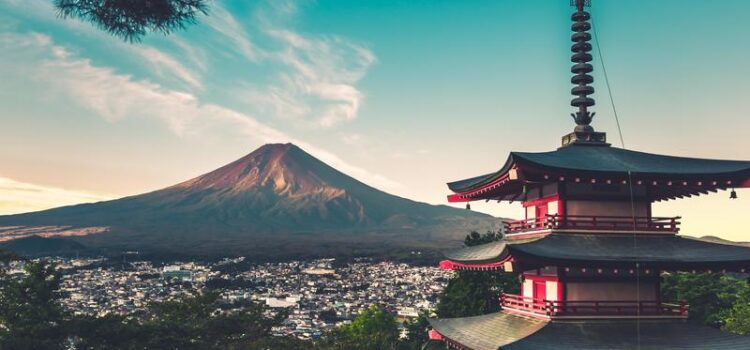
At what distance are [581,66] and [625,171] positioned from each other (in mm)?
4988

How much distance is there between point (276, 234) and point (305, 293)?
37947 millimetres

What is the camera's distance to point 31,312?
97.1 feet

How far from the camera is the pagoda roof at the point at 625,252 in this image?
17594 mm

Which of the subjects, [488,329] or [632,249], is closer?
[632,249]

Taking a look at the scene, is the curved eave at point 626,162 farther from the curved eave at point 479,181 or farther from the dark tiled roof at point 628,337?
the dark tiled roof at point 628,337

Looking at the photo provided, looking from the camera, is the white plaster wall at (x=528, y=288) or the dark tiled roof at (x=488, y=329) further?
the white plaster wall at (x=528, y=288)

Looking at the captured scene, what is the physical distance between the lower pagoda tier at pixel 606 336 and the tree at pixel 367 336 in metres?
24.6

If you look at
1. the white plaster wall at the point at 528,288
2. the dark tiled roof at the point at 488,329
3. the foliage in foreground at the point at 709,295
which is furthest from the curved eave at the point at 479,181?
the foliage in foreground at the point at 709,295

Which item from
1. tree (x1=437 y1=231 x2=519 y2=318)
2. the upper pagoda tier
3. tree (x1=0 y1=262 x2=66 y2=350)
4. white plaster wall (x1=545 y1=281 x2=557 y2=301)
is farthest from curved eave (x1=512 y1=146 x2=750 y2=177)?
tree (x1=437 y1=231 x2=519 y2=318)

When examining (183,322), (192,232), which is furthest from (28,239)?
(183,322)

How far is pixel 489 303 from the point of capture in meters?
46.1

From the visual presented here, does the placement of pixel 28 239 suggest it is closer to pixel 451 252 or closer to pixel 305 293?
pixel 305 293

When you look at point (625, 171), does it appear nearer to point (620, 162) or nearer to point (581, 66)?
point (620, 162)

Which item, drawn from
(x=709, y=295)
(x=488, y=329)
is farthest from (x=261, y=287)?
(x=488, y=329)
